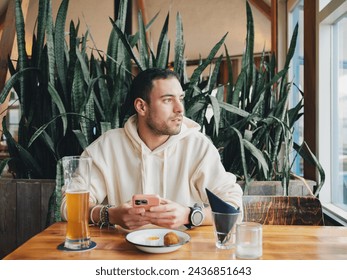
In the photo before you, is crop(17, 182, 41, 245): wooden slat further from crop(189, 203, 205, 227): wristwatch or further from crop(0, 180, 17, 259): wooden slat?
crop(189, 203, 205, 227): wristwatch

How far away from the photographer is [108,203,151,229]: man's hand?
1.27m

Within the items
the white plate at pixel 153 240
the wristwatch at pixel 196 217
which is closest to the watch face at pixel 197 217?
the wristwatch at pixel 196 217

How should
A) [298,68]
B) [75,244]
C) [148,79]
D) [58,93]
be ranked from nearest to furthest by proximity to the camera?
[75,244] < [148,79] < [58,93] < [298,68]

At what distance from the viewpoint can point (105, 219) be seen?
4.49ft

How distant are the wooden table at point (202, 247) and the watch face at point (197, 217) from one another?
2cm

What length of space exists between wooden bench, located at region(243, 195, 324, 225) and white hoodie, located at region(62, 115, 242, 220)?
5.2 inches

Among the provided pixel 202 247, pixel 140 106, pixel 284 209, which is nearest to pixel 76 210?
pixel 202 247

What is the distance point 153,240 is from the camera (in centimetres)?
118

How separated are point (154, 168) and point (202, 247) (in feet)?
1.89

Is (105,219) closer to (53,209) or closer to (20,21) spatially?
(53,209)

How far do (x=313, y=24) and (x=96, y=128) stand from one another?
175 centimetres

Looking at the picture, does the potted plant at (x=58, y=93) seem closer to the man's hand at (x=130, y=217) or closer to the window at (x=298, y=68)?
the man's hand at (x=130, y=217)

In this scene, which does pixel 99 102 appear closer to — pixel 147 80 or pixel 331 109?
pixel 147 80
